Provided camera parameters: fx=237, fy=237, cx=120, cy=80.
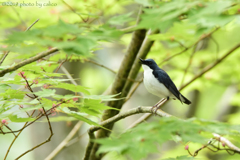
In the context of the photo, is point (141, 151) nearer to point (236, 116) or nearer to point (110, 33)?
point (110, 33)

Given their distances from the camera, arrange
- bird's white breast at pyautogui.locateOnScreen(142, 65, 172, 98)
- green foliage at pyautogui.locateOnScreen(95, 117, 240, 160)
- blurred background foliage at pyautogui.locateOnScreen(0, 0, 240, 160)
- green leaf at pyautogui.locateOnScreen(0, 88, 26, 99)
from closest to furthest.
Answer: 1. green foliage at pyautogui.locateOnScreen(95, 117, 240, 160)
2. blurred background foliage at pyautogui.locateOnScreen(0, 0, 240, 160)
3. green leaf at pyautogui.locateOnScreen(0, 88, 26, 99)
4. bird's white breast at pyautogui.locateOnScreen(142, 65, 172, 98)

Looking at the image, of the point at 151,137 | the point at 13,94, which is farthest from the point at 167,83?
the point at 151,137

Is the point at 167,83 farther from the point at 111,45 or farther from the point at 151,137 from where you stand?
the point at 111,45

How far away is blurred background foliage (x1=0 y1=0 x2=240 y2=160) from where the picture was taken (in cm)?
133

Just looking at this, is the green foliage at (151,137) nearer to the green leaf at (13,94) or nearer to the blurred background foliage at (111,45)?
the blurred background foliage at (111,45)

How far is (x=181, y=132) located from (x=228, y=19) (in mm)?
778

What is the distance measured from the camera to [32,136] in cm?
532

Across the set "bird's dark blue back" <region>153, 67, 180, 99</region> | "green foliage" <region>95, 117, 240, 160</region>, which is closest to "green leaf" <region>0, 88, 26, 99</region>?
"green foliage" <region>95, 117, 240, 160</region>


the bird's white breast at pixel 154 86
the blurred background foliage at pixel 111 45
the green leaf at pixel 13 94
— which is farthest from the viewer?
the bird's white breast at pixel 154 86

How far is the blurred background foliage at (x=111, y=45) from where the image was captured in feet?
4.38

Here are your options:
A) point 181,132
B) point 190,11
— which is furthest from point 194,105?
point 181,132

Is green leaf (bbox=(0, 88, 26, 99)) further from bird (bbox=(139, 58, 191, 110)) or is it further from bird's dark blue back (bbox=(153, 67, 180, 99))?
bird's dark blue back (bbox=(153, 67, 180, 99))

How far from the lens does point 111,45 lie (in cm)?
605

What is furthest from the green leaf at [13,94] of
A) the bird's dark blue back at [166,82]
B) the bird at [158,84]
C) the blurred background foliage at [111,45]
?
the bird's dark blue back at [166,82]
